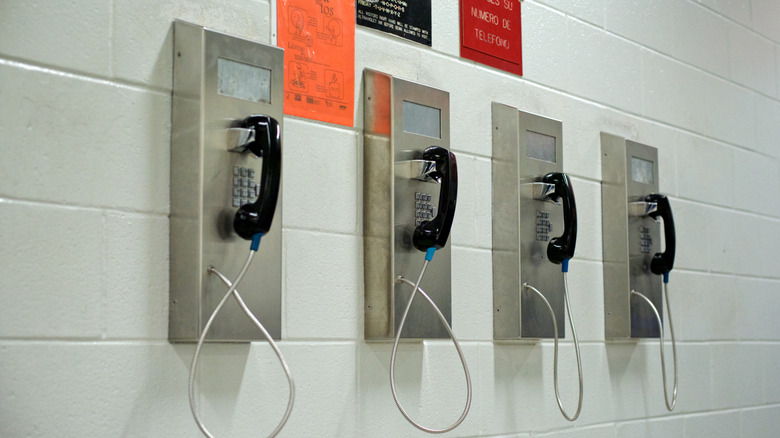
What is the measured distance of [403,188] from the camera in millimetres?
1639

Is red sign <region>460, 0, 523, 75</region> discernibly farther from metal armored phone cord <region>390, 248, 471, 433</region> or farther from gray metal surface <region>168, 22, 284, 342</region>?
gray metal surface <region>168, 22, 284, 342</region>

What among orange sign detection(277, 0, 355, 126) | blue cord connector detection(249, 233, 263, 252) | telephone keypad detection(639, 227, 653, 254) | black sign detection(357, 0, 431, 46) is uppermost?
black sign detection(357, 0, 431, 46)

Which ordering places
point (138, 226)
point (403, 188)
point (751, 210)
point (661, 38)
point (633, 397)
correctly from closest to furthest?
point (138, 226)
point (403, 188)
point (633, 397)
point (661, 38)
point (751, 210)

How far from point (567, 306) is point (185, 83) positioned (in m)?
1.08

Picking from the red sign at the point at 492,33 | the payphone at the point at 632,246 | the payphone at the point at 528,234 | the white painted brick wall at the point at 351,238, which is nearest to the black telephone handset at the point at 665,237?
the payphone at the point at 632,246

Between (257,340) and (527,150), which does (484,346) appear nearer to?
(527,150)

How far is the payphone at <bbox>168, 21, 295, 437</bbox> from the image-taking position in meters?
1.29

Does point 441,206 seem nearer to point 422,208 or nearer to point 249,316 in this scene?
point 422,208

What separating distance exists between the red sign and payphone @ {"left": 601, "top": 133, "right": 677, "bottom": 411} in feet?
1.44

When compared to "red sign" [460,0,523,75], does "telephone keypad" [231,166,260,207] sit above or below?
below

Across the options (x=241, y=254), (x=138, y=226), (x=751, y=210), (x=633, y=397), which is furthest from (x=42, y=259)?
(x=751, y=210)

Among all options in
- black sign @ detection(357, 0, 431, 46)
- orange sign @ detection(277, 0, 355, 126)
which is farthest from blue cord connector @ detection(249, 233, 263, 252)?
black sign @ detection(357, 0, 431, 46)

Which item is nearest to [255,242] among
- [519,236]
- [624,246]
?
[519,236]

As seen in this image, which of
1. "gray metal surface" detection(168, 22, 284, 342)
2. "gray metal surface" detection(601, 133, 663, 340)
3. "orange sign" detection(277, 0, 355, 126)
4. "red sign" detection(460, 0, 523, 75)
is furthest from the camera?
"gray metal surface" detection(601, 133, 663, 340)
